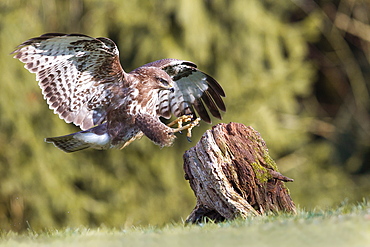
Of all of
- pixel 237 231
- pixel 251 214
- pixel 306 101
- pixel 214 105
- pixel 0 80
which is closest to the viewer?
pixel 237 231

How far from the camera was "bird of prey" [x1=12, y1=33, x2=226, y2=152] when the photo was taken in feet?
23.2

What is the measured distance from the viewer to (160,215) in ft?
52.4

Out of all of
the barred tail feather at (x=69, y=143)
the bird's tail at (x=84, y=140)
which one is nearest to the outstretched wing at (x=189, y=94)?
the bird's tail at (x=84, y=140)

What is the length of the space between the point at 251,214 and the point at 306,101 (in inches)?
528

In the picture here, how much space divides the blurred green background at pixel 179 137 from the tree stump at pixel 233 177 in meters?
8.60

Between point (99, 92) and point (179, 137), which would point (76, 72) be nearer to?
point (99, 92)

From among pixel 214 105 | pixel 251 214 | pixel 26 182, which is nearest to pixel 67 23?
pixel 26 182

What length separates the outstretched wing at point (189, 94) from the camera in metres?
8.14

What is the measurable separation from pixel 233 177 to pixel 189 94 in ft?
7.25

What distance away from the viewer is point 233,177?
6.44 metres

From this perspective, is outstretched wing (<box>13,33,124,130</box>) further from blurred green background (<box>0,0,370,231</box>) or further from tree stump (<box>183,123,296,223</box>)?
blurred green background (<box>0,0,370,231</box>)

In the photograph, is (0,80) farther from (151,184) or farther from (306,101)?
(306,101)

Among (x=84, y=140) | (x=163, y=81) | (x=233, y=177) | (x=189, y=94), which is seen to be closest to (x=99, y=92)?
(x=84, y=140)

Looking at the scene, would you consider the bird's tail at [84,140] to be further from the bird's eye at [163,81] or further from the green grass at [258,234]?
the green grass at [258,234]
